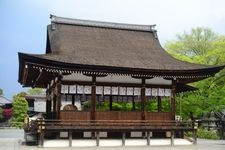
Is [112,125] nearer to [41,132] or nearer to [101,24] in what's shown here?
[41,132]

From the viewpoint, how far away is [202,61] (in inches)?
1517

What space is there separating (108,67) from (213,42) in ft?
76.5

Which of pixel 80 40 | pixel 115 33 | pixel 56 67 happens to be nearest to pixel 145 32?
pixel 115 33

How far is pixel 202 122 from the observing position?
3941 cm

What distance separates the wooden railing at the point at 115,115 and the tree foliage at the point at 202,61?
7078 millimetres

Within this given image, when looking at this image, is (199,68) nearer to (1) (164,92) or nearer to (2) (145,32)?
(1) (164,92)

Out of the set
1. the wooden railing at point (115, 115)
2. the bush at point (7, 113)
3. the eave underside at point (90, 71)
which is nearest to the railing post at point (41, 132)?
the wooden railing at point (115, 115)

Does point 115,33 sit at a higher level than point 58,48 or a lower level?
higher

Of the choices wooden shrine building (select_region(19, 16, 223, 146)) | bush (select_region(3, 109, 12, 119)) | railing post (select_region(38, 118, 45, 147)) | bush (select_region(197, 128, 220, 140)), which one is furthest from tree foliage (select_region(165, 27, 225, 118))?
bush (select_region(3, 109, 12, 119))

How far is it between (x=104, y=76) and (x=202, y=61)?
56.0 ft

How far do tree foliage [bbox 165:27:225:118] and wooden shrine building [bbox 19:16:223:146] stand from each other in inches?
249

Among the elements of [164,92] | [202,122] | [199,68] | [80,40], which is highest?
[80,40]

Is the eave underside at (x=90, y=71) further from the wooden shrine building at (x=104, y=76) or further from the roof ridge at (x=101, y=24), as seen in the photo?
the roof ridge at (x=101, y=24)

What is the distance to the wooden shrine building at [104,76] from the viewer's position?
898 inches
